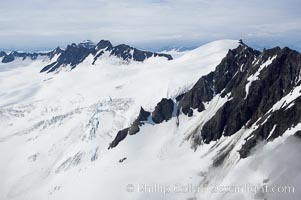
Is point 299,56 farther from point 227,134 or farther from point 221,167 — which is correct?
point 221,167

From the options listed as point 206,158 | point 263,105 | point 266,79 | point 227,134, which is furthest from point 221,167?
point 266,79

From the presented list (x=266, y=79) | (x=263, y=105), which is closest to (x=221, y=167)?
(x=263, y=105)

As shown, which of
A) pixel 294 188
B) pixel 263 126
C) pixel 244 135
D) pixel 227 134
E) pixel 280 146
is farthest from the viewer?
pixel 227 134

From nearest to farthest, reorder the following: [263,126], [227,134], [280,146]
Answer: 1. [280,146]
2. [263,126]
3. [227,134]

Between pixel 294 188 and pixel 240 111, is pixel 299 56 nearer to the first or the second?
pixel 240 111

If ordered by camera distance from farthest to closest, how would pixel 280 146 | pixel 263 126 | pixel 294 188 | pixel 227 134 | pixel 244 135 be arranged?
pixel 227 134 → pixel 244 135 → pixel 263 126 → pixel 280 146 → pixel 294 188

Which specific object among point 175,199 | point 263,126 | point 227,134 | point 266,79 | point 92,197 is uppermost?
point 266,79

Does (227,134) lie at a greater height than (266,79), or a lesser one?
lesser

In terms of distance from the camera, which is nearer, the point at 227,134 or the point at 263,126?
the point at 263,126

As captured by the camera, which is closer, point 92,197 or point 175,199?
point 175,199
